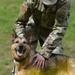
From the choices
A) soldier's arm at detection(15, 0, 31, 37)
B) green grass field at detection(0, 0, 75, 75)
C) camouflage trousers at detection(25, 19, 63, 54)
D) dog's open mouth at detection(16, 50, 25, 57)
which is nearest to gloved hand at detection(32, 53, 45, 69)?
dog's open mouth at detection(16, 50, 25, 57)

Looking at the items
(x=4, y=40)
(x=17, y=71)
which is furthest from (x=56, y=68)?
(x=4, y=40)

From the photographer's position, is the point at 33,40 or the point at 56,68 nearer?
the point at 56,68

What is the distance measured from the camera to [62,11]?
20.7 feet

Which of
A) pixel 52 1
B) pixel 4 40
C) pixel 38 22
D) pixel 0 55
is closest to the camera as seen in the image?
pixel 52 1

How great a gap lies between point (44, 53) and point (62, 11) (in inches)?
25.1

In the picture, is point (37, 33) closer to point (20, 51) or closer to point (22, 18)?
point (22, 18)

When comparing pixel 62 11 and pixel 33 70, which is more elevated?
pixel 62 11

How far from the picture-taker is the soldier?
634cm

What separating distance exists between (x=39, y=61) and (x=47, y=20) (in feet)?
2.07

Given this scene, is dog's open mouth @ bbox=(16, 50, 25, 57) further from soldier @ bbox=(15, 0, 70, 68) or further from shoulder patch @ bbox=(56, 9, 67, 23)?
shoulder patch @ bbox=(56, 9, 67, 23)

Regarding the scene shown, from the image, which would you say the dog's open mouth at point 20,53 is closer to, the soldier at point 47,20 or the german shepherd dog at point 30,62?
the german shepherd dog at point 30,62

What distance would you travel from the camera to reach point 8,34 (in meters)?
11.0

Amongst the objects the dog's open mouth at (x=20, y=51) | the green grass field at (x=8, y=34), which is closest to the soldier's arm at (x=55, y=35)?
the dog's open mouth at (x=20, y=51)

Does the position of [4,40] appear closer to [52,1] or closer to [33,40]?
[33,40]
